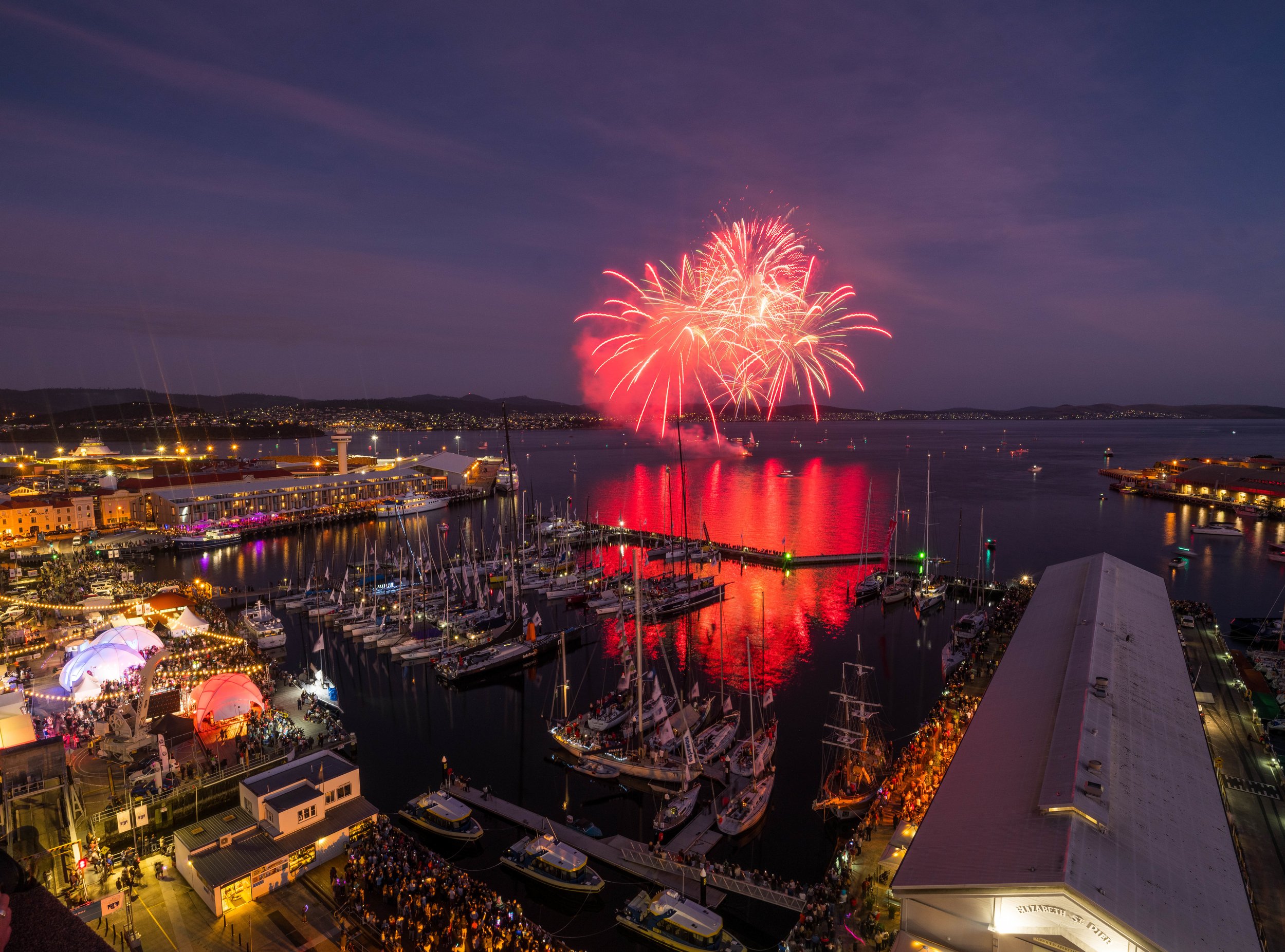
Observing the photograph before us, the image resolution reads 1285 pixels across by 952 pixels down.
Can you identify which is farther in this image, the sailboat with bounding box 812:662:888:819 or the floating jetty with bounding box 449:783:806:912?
the sailboat with bounding box 812:662:888:819

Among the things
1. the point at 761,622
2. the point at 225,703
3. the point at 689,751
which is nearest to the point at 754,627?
the point at 761,622

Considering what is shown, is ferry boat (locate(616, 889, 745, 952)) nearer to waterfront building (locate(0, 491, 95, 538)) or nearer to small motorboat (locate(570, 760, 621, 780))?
small motorboat (locate(570, 760, 621, 780))

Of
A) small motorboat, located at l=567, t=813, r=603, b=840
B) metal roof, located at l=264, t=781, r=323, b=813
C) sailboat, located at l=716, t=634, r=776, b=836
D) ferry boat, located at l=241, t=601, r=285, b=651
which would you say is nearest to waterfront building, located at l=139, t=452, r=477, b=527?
ferry boat, located at l=241, t=601, r=285, b=651

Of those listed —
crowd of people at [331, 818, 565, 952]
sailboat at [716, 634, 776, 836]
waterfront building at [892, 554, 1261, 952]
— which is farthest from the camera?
sailboat at [716, 634, 776, 836]

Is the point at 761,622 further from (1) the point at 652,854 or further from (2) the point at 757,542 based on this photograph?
(2) the point at 757,542

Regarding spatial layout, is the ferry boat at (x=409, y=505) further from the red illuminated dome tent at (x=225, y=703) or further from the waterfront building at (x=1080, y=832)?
the waterfront building at (x=1080, y=832)

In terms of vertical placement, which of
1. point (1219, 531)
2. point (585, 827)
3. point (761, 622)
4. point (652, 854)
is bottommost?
point (585, 827)
